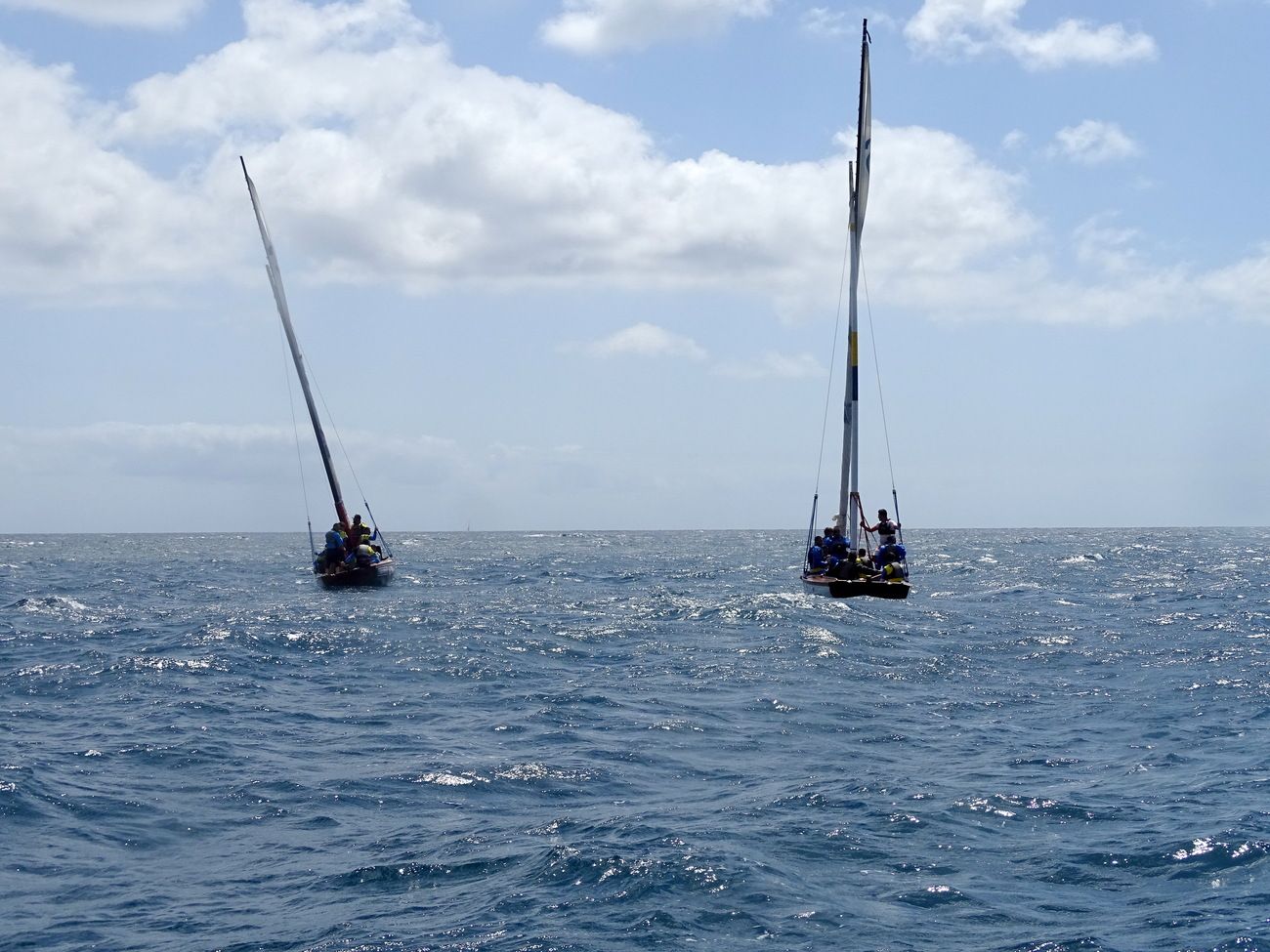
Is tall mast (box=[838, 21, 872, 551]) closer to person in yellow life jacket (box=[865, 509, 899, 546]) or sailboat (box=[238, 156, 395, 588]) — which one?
person in yellow life jacket (box=[865, 509, 899, 546])

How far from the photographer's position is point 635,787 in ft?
47.1

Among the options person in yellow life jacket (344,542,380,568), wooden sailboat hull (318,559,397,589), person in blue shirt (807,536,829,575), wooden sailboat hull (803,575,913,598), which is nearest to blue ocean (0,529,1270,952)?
wooden sailboat hull (803,575,913,598)

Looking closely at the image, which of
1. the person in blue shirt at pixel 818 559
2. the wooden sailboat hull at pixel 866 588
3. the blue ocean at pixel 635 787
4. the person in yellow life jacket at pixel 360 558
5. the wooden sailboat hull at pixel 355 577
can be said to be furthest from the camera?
the person in yellow life jacket at pixel 360 558

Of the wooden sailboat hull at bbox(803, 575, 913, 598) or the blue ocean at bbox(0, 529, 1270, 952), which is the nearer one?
the blue ocean at bbox(0, 529, 1270, 952)

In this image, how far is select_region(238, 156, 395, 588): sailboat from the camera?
140 feet

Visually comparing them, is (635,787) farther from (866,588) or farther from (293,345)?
(293,345)

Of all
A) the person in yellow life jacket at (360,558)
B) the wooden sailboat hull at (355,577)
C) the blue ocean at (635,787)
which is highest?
the person in yellow life jacket at (360,558)

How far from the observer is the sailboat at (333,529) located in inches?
1683

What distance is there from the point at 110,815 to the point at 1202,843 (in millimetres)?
10913

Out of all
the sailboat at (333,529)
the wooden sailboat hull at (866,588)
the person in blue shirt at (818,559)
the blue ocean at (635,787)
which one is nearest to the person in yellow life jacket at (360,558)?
the sailboat at (333,529)

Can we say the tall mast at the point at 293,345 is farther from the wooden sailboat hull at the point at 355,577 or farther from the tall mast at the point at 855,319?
the tall mast at the point at 855,319

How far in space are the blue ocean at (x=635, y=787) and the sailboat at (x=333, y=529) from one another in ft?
39.2

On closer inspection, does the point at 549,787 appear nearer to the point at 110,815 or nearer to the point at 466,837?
the point at 466,837

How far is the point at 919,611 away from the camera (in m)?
34.7
